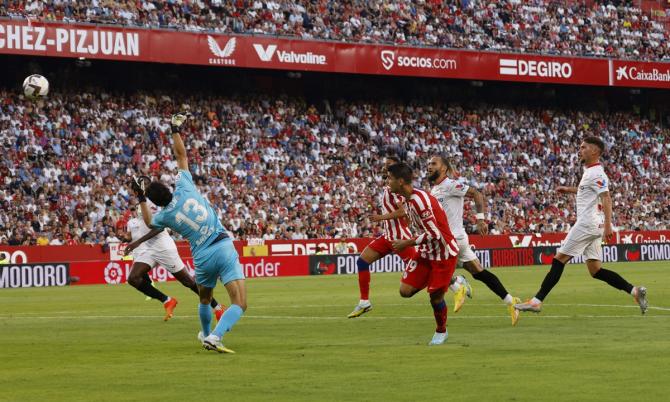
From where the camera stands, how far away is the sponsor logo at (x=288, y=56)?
51.6 metres

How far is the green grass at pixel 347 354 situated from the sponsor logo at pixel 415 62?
106 ft

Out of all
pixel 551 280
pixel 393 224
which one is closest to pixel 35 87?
pixel 393 224

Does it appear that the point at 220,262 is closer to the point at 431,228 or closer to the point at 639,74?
the point at 431,228

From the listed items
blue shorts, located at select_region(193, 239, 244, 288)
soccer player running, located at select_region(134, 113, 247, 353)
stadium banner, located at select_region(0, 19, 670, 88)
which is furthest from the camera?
stadium banner, located at select_region(0, 19, 670, 88)

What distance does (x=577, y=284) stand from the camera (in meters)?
29.4

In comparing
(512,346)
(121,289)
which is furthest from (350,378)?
(121,289)

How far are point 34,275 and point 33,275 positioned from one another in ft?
0.10

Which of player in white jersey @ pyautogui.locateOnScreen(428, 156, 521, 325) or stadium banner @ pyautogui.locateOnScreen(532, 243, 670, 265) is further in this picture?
stadium banner @ pyautogui.locateOnScreen(532, 243, 670, 265)

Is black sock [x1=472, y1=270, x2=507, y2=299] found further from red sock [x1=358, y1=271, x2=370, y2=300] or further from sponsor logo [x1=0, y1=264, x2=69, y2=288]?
sponsor logo [x1=0, y1=264, x2=69, y2=288]

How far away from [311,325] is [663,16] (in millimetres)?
53261

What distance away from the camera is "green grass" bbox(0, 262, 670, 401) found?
10422mm

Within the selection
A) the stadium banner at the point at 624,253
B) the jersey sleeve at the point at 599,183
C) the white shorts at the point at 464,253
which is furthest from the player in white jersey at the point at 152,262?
the stadium banner at the point at 624,253

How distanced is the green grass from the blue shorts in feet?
3.15

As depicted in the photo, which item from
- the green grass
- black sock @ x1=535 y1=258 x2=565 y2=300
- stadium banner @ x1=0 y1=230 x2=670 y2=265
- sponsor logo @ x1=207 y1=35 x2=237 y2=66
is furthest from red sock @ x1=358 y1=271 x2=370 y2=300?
sponsor logo @ x1=207 y1=35 x2=237 y2=66
